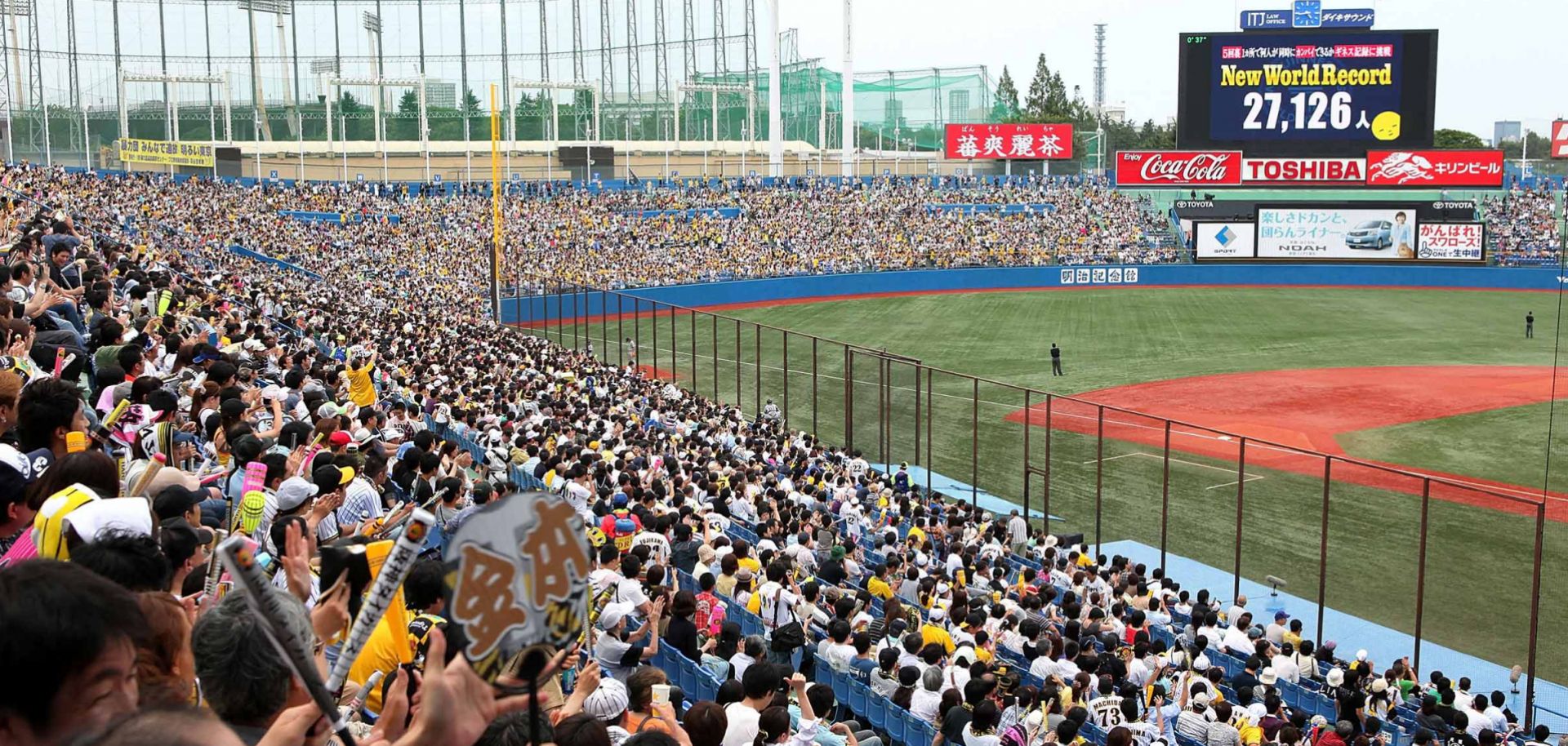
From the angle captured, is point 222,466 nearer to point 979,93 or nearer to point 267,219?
point 267,219

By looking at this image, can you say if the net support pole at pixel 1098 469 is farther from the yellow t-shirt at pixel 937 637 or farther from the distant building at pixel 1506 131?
the distant building at pixel 1506 131

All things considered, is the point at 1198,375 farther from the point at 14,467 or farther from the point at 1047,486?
the point at 14,467

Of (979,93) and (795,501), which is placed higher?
(979,93)

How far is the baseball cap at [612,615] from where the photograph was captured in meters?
9.70

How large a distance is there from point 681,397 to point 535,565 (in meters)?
27.0

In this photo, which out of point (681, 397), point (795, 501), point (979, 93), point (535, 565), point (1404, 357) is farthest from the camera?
point (979, 93)

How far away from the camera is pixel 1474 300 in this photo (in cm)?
6197

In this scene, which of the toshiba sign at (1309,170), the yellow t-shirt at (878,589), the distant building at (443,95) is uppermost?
the distant building at (443,95)

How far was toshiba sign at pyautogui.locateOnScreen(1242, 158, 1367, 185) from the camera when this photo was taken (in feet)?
219

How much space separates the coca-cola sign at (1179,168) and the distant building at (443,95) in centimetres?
4971

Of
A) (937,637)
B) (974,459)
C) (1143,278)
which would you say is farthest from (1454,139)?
(937,637)

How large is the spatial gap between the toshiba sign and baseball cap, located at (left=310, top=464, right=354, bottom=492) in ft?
218

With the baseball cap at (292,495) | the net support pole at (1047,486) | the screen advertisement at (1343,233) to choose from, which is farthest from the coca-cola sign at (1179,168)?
the baseball cap at (292,495)

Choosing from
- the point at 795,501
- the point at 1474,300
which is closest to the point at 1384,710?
the point at 795,501
